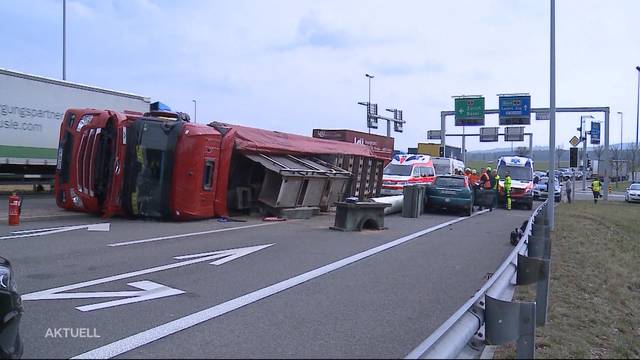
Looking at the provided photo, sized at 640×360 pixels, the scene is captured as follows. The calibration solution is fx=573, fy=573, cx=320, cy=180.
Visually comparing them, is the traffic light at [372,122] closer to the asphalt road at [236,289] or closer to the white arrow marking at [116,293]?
the asphalt road at [236,289]

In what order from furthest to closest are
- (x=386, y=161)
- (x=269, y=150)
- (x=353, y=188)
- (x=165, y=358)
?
(x=386, y=161) → (x=353, y=188) → (x=269, y=150) → (x=165, y=358)

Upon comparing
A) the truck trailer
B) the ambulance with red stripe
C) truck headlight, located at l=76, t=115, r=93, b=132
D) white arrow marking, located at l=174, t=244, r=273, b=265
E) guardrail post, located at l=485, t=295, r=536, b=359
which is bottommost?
white arrow marking, located at l=174, t=244, r=273, b=265

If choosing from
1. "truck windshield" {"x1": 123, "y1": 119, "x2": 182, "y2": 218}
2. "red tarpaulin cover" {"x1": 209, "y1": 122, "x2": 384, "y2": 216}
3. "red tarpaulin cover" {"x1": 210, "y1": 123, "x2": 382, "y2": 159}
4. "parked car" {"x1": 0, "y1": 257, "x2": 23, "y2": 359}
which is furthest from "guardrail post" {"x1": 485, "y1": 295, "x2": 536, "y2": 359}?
"red tarpaulin cover" {"x1": 210, "y1": 123, "x2": 382, "y2": 159}

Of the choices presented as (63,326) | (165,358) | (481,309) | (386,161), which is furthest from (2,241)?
(386,161)

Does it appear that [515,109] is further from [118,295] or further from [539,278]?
[118,295]

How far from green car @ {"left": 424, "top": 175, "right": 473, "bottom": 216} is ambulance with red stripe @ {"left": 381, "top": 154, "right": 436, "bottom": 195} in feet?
13.0

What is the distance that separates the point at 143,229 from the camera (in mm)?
13828

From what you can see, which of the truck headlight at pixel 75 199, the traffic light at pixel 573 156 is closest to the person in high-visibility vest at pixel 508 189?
the traffic light at pixel 573 156

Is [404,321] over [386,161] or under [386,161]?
A: under

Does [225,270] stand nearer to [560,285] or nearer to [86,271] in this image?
[86,271]

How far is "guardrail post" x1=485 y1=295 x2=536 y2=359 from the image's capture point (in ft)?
14.7

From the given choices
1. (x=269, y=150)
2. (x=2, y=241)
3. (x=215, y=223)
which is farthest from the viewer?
(x=269, y=150)

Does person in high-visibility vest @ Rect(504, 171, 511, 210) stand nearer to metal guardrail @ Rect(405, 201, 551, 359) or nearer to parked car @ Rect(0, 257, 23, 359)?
metal guardrail @ Rect(405, 201, 551, 359)

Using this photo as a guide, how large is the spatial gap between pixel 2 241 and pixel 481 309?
9.69 m
